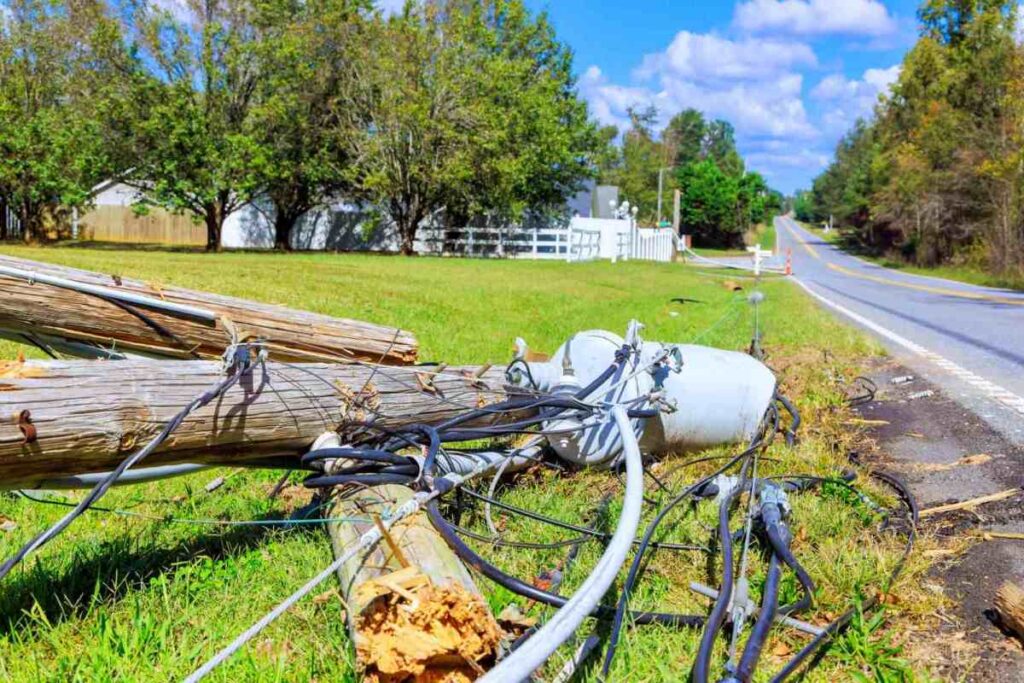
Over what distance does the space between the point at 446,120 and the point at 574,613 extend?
92.9ft

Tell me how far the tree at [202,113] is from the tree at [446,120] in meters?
3.93

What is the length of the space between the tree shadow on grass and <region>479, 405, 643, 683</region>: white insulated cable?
5.55 ft

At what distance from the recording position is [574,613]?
83.7 inches

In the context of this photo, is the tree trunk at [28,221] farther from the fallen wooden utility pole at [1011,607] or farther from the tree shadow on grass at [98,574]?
the fallen wooden utility pole at [1011,607]

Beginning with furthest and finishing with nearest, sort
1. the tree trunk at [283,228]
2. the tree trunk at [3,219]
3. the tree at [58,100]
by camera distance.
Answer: the tree trunk at [283,228], the tree trunk at [3,219], the tree at [58,100]

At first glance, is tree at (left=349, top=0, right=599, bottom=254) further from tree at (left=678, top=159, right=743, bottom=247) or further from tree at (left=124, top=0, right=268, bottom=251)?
A: tree at (left=678, top=159, right=743, bottom=247)

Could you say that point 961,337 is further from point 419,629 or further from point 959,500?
point 419,629

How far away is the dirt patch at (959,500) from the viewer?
2.69 metres

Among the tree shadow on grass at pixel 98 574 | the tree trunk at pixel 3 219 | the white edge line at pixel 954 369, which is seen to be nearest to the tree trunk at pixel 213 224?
the tree trunk at pixel 3 219

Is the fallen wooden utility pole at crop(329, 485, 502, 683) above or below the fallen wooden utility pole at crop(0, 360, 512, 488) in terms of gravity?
below

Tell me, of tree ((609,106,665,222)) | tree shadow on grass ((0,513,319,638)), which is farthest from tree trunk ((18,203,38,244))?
tree ((609,106,665,222))

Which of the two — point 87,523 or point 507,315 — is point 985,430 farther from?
point 507,315

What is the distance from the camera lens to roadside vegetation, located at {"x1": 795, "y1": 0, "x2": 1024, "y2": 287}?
2786cm

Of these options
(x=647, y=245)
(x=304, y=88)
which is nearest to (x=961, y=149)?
(x=647, y=245)
